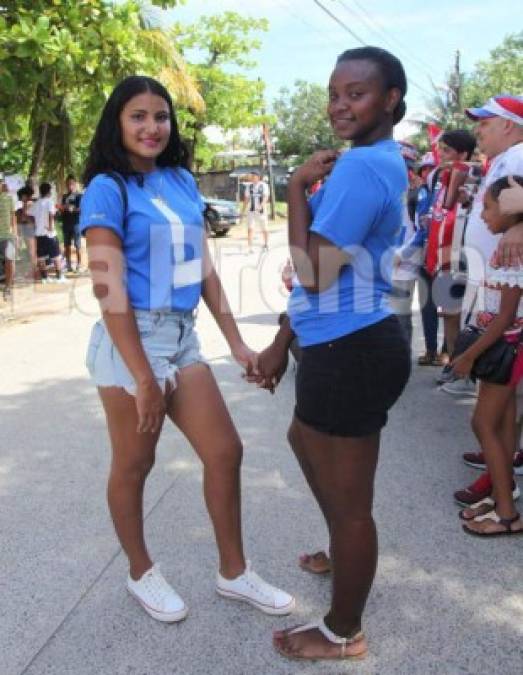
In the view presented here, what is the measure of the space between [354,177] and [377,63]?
0.36 metres

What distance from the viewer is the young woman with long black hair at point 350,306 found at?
5.97 ft

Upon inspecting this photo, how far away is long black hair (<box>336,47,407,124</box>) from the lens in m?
1.88

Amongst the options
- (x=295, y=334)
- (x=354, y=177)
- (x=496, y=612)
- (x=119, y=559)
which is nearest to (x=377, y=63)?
(x=354, y=177)

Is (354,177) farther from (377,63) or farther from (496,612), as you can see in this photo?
(496,612)

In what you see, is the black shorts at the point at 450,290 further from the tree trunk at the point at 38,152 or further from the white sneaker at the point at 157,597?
the tree trunk at the point at 38,152

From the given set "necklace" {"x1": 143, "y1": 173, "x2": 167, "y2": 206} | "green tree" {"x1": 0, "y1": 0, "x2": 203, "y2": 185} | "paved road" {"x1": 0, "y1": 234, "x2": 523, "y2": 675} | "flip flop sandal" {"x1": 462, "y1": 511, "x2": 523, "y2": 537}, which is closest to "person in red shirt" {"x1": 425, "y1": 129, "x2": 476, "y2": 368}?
"paved road" {"x1": 0, "y1": 234, "x2": 523, "y2": 675}

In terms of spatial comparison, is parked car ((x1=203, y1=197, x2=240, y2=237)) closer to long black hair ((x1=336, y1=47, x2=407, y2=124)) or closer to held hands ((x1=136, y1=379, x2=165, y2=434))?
held hands ((x1=136, y1=379, x2=165, y2=434))

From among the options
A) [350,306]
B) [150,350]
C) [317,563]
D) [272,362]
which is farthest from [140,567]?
[350,306]

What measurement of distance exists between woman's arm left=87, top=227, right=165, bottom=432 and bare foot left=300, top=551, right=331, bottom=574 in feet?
3.35

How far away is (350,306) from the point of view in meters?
1.97

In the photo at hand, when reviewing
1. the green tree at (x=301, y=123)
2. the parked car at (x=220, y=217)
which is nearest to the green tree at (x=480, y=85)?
the green tree at (x=301, y=123)

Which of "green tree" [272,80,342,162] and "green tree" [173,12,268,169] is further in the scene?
"green tree" [272,80,342,162]

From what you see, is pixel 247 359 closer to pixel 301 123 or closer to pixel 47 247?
pixel 47 247

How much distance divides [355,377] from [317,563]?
1132mm
